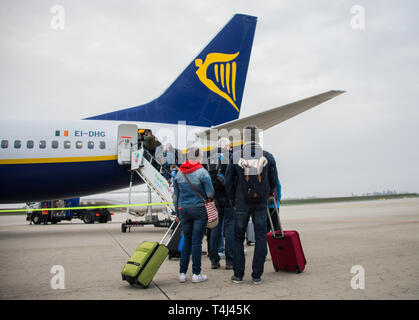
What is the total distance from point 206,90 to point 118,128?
3873mm

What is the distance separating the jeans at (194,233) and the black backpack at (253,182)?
27.8 inches

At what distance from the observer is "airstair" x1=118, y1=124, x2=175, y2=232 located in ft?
36.0

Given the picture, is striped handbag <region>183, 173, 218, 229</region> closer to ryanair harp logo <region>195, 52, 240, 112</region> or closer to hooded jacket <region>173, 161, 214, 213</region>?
hooded jacket <region>173, 161, 214, 213</region>

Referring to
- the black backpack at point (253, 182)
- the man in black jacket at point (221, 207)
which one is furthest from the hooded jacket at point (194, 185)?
the man in black jacket at point (221, 207)

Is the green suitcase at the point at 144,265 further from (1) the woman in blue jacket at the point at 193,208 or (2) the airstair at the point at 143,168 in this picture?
(2) the airstair at the point at 143,168

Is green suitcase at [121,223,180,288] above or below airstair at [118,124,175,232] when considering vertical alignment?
below

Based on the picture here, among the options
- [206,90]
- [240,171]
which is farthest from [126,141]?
[240,171]

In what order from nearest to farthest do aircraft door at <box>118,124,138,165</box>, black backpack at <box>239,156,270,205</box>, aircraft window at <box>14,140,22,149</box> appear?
black backpack at <box>239,156,270,205</box> < aircraft window at <box>14,140,22,149</box> < aircraft door at <box>118,124,138,165</box>

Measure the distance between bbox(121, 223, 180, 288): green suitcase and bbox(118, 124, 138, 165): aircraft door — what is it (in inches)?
323

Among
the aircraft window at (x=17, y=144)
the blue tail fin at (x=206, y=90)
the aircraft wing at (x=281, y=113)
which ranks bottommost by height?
the aircraft window at (x=17, y=144)

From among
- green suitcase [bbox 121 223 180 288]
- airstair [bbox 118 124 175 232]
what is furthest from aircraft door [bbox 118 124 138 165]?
green suitcase [bbox 121 223 180 288]

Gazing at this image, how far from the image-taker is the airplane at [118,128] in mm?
11914

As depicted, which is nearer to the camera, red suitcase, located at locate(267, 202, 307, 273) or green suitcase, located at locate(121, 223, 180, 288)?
green suitcase, located at locate(121, 223, 180, 288)
